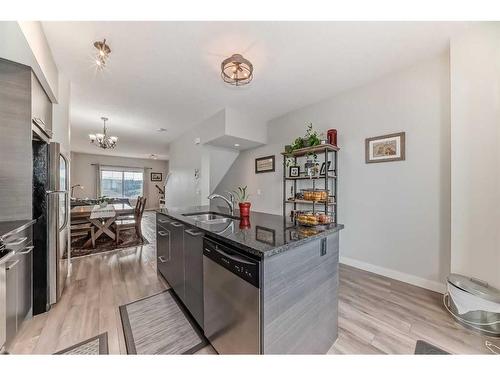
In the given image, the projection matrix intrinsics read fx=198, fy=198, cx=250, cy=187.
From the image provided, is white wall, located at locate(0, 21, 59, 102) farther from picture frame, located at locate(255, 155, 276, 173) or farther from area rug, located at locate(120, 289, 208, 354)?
picture frame, located at locate(255, 155, 276, 173)

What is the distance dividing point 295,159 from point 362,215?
1.40 m

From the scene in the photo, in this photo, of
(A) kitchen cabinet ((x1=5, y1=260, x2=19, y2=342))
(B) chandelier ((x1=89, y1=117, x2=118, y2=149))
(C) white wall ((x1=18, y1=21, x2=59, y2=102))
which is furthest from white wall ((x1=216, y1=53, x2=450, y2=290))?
(B) chandelier ((x1=89, y1=117, x2=118, y2=149))

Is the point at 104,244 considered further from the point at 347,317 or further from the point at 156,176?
the point at 156,176

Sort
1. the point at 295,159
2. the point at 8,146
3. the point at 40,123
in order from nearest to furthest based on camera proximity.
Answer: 1. the point at 8,146
2. the point at 40,123
3. the point at 295,159

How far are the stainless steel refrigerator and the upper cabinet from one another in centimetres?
22

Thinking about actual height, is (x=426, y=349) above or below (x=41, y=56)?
below

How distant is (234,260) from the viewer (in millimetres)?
1111

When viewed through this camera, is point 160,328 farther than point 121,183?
No

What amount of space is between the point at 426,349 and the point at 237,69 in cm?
286

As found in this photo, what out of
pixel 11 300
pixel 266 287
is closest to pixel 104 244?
pixel 11 300

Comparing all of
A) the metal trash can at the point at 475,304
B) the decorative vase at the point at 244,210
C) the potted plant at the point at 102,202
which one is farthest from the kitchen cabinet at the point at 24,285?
the metal trash can at the point at 475,304

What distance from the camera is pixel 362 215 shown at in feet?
9.56

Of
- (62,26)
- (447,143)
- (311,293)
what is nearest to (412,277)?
(447,143)

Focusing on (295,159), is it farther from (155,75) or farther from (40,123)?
(40,123)
